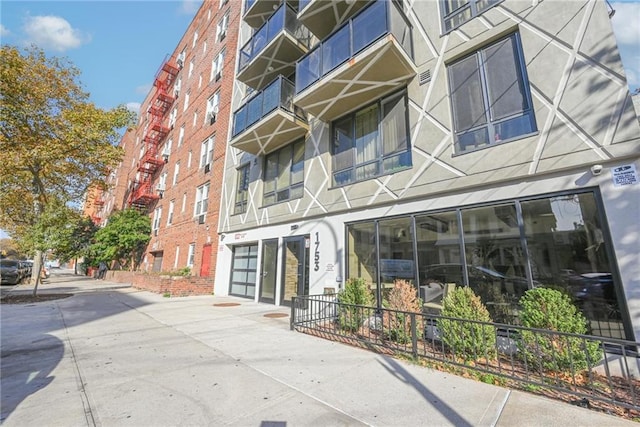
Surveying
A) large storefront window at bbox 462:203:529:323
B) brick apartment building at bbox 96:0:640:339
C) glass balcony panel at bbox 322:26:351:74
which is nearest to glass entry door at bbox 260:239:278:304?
brick apartment building at bbox 96:0:640:339

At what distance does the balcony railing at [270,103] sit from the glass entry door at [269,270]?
194 inches

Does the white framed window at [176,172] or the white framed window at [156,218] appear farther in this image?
the white framed window at [156,218]

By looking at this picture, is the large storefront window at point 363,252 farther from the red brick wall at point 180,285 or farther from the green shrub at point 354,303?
the red brick wall at point 180,285

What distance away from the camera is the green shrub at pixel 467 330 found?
4.36m

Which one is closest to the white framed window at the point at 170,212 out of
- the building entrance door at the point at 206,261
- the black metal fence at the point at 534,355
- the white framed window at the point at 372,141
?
the building entrance door at the point at 206,261

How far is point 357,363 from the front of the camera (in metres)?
4.37

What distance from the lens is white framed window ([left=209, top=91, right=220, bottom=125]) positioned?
17.0 meters

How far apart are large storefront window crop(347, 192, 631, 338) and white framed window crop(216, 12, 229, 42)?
58.8 feet

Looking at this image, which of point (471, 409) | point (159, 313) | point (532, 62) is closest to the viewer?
point (471, 409)

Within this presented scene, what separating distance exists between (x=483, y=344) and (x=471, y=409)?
157 cm

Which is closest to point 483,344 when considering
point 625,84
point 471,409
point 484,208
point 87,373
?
point 471,409

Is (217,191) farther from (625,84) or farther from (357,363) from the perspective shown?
(625,84)

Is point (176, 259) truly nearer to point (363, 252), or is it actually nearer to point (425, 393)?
point (363, 252)

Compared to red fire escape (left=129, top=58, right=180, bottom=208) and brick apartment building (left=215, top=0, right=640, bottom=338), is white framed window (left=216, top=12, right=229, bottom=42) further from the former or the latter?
brick apartment building (left=215, top=0, right=640, bottom=338)
